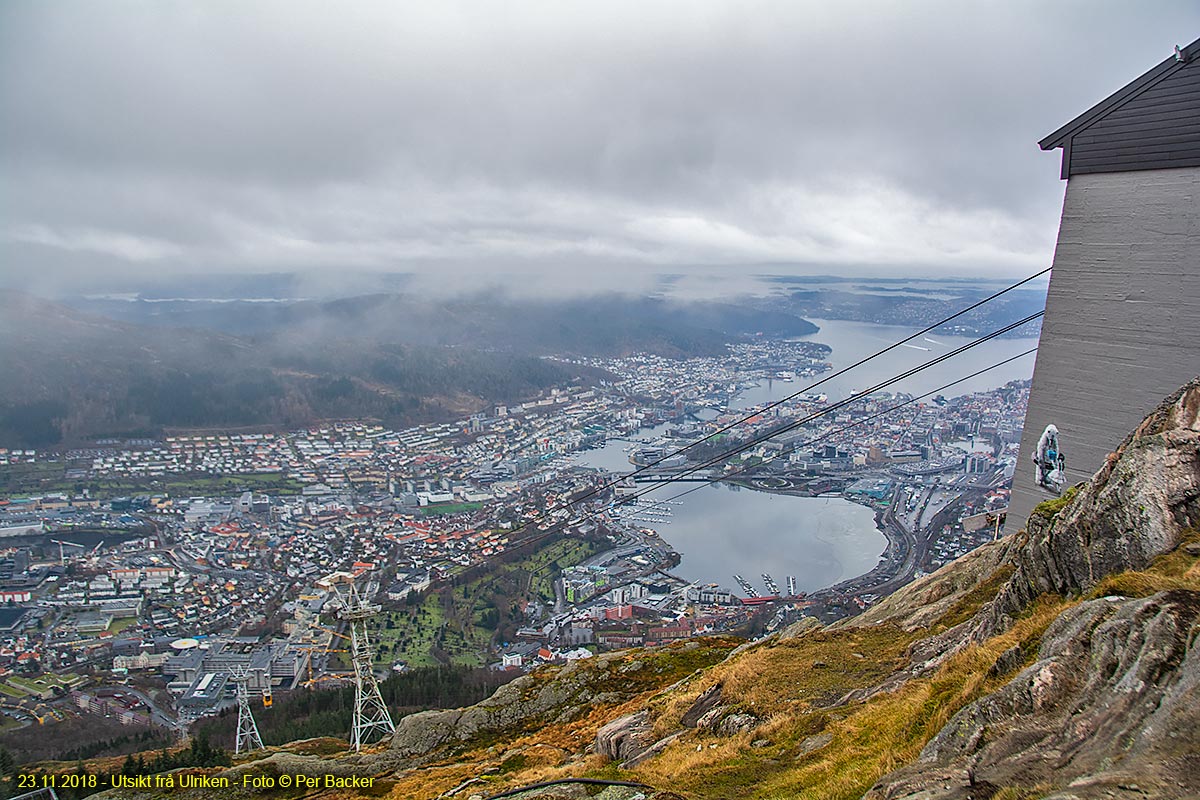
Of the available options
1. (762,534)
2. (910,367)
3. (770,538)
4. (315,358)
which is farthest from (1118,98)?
(315,358)

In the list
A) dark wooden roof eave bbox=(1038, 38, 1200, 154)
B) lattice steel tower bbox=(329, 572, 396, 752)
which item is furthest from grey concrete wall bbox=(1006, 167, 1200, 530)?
lattice steel tower bbox=(329, 572, 396, 752)

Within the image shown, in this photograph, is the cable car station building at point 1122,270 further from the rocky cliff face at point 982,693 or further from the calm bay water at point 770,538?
the calm bay water at point 770,538

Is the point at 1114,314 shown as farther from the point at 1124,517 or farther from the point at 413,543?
the point at 413,543

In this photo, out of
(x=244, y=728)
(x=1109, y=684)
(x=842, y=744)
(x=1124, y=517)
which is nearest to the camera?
(x=1109, y=684)

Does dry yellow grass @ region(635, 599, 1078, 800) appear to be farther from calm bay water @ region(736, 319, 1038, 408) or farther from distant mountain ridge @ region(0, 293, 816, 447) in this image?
distant mountain ridge @ region(0, 293, 816, 447)

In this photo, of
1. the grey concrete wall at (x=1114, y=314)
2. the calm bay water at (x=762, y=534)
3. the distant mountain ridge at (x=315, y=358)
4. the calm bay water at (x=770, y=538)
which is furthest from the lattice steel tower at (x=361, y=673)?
the distant mountain ridge at (x=315, y=358)

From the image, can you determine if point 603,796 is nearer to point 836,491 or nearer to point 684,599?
point 684,599

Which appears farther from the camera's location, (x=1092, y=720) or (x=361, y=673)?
(x=361, y=673)
